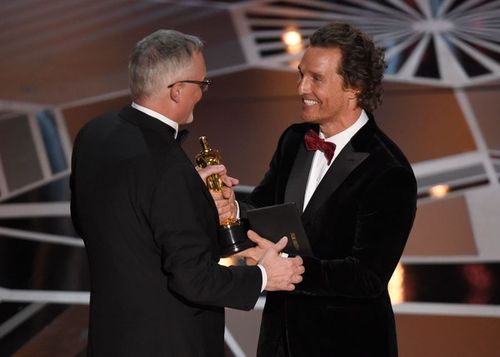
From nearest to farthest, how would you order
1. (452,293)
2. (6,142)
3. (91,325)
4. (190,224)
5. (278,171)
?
(190,224), (91,325), (278,171), (452,293), (6,142)

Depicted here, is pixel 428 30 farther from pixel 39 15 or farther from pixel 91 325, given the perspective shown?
pixel 91 325

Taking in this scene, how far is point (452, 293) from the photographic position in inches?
164

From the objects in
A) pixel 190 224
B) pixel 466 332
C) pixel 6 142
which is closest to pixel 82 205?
pixel 190 224

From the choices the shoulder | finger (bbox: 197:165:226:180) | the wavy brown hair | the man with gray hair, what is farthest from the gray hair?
the shoulder

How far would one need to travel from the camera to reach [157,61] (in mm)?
2324

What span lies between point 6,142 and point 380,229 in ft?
13.4

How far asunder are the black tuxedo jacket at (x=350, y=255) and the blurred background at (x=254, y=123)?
48.2 inches

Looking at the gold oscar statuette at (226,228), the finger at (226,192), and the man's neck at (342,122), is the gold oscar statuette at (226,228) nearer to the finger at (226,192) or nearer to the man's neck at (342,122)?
the finger at (226,192)

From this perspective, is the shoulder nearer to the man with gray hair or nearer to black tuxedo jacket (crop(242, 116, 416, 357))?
black tuxedo jacket (crop(242, 116, 416, 357))

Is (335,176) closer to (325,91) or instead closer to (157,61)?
(325,91)

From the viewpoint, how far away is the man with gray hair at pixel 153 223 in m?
2.25

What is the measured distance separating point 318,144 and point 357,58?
0.30m

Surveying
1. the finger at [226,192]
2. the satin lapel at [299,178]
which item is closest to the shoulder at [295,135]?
the satin lapel at [299,178]

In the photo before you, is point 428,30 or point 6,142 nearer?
point 6,142
